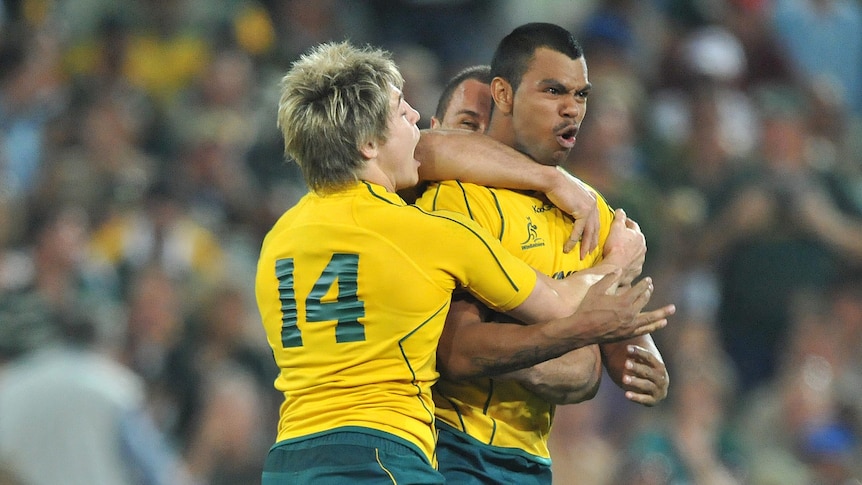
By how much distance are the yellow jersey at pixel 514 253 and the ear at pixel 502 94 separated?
28 centimetres

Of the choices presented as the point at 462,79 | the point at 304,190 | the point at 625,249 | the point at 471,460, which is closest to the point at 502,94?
the point at 462,79

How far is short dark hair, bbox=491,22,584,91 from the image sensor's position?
391cm

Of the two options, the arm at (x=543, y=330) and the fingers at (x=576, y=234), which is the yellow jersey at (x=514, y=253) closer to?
the fingers at (x=576, y=234)

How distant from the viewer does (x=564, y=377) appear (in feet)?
12.4

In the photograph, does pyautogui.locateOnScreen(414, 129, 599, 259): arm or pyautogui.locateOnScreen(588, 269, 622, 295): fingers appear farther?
pyautogui.locateOnScreen(414, 129, 599, 259): arm

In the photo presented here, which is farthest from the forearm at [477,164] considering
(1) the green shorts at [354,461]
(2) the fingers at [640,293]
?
(1) the green shorts at [354,461]

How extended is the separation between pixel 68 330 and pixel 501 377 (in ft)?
12.1

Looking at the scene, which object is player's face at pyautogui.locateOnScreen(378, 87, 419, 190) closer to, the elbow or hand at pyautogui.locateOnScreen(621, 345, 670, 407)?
the elbow

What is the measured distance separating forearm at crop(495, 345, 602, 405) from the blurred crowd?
9.94ft

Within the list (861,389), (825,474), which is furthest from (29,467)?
(861,389)

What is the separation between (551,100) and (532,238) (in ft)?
1.37

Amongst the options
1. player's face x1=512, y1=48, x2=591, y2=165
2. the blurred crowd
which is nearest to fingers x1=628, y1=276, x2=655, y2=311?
player's face x1=512, y1=48, x2=591, y2=165

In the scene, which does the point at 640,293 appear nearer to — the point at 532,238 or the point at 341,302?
the point at 532,238

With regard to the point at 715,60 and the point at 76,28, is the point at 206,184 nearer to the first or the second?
the point at 76,28
